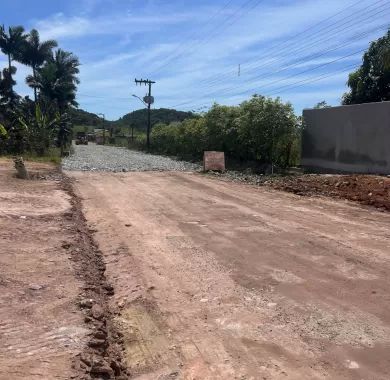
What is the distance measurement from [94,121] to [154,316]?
16980 centimetres

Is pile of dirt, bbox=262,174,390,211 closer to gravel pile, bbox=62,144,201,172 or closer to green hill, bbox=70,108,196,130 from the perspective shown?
gravel pile, bbox=62,144,201,172

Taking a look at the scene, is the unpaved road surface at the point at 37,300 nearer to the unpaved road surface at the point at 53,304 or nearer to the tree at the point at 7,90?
the unpaved road surface at the point at 53,304

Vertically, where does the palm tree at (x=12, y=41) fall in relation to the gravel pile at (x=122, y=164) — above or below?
above

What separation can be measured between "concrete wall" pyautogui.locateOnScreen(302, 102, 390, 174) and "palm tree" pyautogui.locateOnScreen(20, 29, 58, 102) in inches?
1776

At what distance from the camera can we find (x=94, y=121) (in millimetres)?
170625

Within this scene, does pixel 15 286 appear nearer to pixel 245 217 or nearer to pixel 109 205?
pixel 245 217

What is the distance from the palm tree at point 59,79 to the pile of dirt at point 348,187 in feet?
158

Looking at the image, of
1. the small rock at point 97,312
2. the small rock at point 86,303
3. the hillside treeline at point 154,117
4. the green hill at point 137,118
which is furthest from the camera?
the hillside treeline at point 154,117

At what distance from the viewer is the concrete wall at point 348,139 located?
776 inches

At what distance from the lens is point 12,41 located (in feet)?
193

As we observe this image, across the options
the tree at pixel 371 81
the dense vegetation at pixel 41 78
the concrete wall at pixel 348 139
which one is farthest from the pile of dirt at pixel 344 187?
the dense vegetation at pixel 41 78

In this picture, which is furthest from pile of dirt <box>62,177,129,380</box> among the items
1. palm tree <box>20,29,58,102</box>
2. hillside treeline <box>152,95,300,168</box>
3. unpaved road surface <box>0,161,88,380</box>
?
palm tree <box>20,29,58,102</box>

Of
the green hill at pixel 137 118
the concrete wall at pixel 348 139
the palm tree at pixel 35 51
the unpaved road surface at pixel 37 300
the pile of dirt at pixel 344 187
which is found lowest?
the unpaved road surface at pixel 37 300

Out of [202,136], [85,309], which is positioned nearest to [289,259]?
[85,309]
